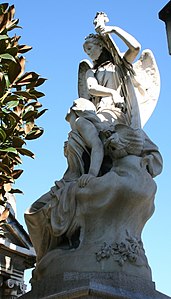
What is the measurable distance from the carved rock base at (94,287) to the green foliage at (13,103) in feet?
3.42

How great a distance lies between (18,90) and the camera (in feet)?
15.6

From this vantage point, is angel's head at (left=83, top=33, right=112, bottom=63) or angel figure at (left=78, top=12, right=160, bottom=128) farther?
angel's head at (left=83, top=33, right=112, bottom=63)

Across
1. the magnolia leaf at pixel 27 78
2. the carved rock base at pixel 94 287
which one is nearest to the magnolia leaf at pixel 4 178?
the magnolia leaf at pixel 27 78

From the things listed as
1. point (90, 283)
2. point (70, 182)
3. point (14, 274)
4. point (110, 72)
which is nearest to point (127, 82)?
point (110, 72)

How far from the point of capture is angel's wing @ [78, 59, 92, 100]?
7.27m

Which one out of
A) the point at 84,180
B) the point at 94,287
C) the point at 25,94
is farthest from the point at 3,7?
the point at 94,287

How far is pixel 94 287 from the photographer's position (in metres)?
4.73

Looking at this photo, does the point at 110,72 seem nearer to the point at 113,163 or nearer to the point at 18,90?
the point at 113,163

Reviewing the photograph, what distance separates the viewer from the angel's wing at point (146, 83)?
6.88 metres

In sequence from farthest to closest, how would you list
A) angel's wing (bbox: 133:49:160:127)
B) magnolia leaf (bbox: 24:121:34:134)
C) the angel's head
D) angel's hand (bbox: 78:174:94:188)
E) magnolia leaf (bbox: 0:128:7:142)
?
the angel's head < angel's wing (bbox: 133:49:160:127) < angel's hand (bbox: 78:174:94:188) < magnolia leaf (bbox: 24:121:34:134) < magnolia leaf (bbox: 0:128:7:142)

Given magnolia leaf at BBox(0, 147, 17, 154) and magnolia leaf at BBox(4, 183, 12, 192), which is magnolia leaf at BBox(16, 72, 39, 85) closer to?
magnolia leaf at BBox(0, 147, 17, 154)

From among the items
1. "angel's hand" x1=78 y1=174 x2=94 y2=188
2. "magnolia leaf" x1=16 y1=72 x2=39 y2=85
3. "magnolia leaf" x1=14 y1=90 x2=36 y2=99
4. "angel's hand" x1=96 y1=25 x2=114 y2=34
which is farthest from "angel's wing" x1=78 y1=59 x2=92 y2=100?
"magnolia leaf" x1=14 y1=90 x2=36 y2=99

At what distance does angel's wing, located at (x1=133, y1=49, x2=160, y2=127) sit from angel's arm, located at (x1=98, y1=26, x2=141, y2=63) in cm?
33

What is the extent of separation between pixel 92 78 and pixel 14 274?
4096mm
